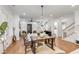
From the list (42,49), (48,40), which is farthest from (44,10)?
(42,49)

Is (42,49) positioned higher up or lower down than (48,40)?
lower down

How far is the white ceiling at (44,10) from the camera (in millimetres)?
2084

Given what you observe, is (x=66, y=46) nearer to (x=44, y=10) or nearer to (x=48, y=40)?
(x=48, y=40)

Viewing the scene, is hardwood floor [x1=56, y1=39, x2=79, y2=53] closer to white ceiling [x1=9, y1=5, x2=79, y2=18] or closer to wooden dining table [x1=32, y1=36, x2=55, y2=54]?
wooden dining table [x1=32, y1=36, x2=55, y2=54]

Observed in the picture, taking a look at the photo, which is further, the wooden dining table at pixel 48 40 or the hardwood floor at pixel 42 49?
the wooden dining table at pixel 48 40

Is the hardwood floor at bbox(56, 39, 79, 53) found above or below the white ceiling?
below

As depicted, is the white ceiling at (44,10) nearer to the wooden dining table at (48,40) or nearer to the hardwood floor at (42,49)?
the wooden dining table at (48,40)

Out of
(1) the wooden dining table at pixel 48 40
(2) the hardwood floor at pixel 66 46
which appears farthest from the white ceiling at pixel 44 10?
(2) the hardwood floor at pixel 66 46

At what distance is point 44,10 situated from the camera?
2.14 m

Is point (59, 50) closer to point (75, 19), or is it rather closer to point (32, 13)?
point (75, 19)

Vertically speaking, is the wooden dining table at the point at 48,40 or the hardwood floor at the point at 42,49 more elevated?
the wooden dining table at the point at 48,40

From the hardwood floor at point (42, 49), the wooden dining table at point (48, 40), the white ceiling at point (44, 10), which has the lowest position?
the hardwood floor at point (42, 49)

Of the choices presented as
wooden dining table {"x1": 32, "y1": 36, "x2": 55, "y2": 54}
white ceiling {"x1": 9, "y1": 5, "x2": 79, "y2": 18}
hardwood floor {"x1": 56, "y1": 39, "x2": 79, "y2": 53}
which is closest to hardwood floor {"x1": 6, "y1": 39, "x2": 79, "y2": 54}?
hardwood floor {"x1": 56, "y1": 39, "x2": 79, "y2": 53}

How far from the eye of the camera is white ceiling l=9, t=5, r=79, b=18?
2.08 meters
